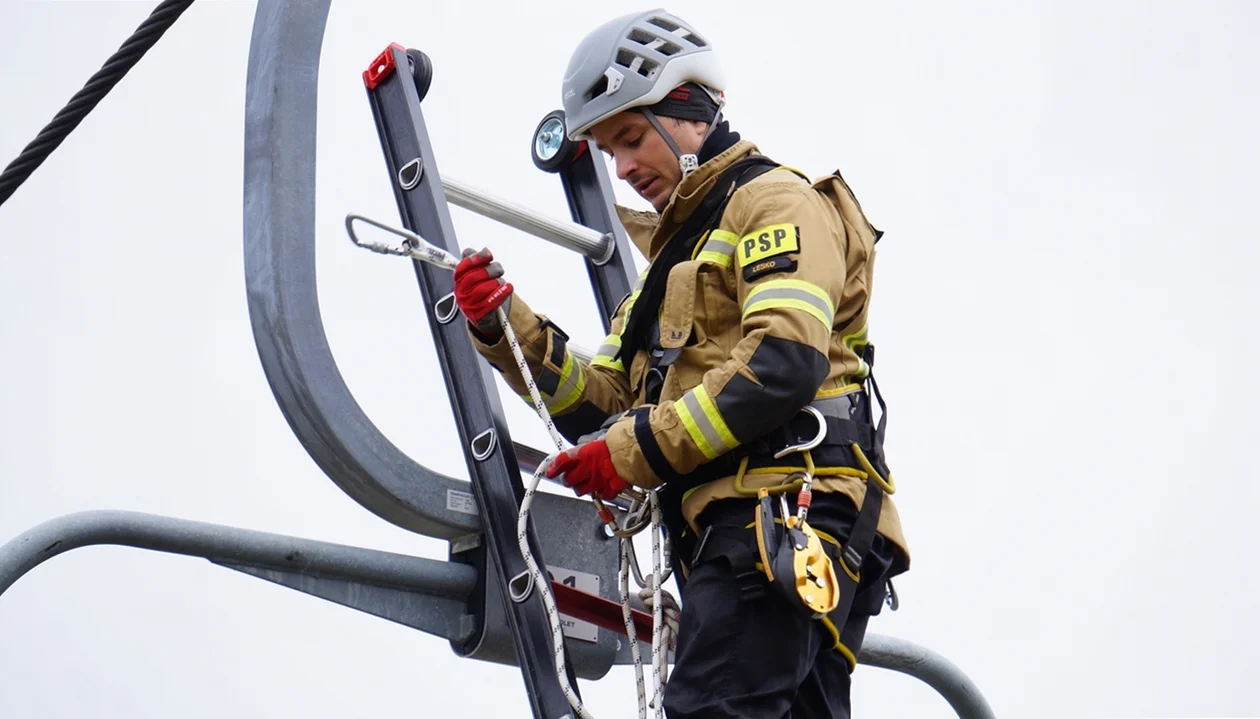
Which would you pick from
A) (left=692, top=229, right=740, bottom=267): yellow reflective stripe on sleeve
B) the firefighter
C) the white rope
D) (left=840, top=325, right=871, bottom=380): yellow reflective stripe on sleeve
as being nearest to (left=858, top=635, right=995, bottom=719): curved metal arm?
the firefighter

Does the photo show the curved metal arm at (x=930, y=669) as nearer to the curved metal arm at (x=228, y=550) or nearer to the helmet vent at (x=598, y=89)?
the curved metal arm at (x=228, y=550)

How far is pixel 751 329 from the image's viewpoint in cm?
363

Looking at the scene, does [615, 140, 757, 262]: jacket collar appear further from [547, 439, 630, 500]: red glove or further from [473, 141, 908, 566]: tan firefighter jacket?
[547, 439, 630, 500]: red glove

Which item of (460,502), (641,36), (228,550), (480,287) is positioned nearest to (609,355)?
(480,287)

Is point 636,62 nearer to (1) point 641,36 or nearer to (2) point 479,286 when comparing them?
(1) point 641,36

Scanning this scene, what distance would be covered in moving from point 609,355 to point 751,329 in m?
0.82

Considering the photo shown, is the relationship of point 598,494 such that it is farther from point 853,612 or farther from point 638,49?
point 638,49

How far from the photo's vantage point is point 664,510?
12.7 ft

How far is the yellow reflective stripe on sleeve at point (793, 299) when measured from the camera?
11.8ft

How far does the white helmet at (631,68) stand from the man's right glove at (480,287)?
388mm

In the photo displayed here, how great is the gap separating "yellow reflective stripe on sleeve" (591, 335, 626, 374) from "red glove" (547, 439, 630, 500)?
1.98ft

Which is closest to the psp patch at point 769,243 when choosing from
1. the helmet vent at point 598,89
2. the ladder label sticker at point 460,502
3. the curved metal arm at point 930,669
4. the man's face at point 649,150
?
the man's face at point 649,150

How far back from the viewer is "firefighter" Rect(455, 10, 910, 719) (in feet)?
11.6

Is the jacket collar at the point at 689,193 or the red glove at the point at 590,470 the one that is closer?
the red glove at the point at 590,470
